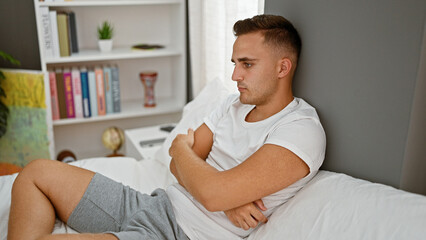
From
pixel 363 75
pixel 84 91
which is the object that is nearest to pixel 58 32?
pixel 84 91

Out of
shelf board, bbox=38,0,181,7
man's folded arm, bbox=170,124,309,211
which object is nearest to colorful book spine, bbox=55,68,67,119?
shelf board, bbox=38,0,181,7

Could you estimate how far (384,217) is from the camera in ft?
3.28

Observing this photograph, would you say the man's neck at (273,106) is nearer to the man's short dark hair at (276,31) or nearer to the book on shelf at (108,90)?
the man's short dark hair at (276,31)

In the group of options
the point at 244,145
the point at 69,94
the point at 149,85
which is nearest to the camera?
the point at 244,145

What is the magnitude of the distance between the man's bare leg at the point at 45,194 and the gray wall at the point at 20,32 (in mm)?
1513

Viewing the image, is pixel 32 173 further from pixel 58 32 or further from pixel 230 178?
pixel 58 32

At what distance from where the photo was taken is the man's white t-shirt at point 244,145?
1.20 meters

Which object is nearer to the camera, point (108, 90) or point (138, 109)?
point (108, 90)

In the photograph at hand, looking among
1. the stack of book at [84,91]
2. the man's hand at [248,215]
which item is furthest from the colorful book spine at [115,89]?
the man's hand at [248,215]

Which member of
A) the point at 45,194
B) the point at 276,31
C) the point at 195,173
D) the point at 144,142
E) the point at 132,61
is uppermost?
the point at 276,31

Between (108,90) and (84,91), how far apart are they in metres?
0.15

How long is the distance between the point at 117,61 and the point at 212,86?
1.08 m

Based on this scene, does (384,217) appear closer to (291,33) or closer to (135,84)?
(291,33)

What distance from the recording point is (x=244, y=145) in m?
1.37
